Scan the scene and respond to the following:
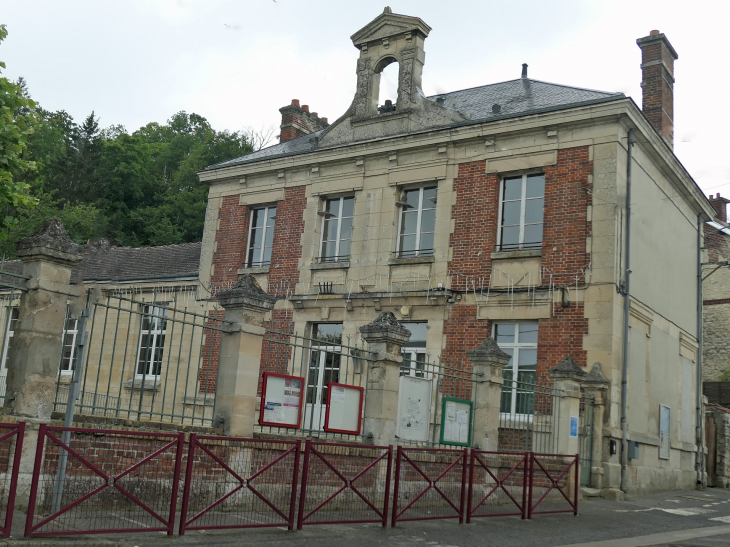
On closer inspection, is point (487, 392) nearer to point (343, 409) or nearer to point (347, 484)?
point (343, 409)

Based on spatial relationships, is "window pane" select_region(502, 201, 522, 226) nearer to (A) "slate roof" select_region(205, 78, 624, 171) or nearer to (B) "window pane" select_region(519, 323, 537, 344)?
(A) "slate roof" select_region(205, 78, 624, 171)

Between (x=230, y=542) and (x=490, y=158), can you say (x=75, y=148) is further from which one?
(x=230, y=542)

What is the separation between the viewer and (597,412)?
14.0m

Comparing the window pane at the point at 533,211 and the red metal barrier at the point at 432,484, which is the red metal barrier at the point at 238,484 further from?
the window pane at the point at 533,211

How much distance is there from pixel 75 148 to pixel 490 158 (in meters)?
34.7

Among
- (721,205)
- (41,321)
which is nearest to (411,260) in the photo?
(41,321)

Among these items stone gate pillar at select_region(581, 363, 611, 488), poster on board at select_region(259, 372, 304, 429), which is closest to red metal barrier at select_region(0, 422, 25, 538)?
poster on board at select_region(259, 372, 304, 429)

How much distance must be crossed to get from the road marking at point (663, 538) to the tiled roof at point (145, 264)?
14255 millimetres

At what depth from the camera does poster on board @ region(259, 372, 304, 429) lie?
8.60 metres

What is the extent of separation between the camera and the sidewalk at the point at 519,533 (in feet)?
21.5

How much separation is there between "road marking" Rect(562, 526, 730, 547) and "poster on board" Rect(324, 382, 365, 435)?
295 cm

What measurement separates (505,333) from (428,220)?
3326mm

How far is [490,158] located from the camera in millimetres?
16656

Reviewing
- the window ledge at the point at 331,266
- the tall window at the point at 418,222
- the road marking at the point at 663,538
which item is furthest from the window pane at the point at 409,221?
the road marking at the point at 663,538
